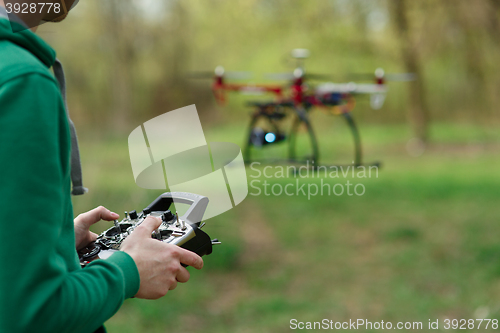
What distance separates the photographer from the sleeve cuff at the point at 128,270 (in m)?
0.51

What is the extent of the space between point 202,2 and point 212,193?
9.44 ft

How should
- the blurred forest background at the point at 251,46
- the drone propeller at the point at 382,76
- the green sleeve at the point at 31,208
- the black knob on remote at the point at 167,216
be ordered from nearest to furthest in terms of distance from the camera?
the green sleeve at the point at 31,208
the black knob on remote at the point at 167,216
the drone propeller at the point at 382,76
the blurred forest background at the point at 251,46

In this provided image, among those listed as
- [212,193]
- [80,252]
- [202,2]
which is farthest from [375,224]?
[80,252]

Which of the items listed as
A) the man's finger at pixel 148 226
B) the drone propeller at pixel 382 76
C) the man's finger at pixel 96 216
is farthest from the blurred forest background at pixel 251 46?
the man's finger at pixel 148 226

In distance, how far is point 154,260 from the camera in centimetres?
54

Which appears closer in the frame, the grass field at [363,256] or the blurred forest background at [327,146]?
the blurred forest background at [327,146]

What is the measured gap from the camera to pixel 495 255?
5.93 meters

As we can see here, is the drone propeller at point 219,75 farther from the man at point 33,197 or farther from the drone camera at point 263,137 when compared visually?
the man at point 33,197

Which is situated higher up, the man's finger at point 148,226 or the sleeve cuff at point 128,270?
the man's finger at point 148,226

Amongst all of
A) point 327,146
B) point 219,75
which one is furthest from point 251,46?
point 219,75

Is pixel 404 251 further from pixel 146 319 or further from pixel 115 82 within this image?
pixel 115 82

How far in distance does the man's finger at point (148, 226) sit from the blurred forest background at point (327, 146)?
0.65 metres

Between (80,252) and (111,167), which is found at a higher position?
(80,252)

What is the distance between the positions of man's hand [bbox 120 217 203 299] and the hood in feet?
0.70
